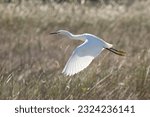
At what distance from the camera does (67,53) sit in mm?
6359

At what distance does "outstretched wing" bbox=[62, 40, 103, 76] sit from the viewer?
124 inches

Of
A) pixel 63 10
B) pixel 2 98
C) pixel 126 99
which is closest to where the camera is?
pixel 2 98

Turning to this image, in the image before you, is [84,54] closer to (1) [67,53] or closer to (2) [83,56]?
(2) [83,56]

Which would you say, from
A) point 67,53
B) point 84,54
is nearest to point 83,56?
point 84,54

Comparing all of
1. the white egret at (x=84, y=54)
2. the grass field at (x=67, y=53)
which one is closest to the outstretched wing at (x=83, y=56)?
the white egret at (x=84, y=54)

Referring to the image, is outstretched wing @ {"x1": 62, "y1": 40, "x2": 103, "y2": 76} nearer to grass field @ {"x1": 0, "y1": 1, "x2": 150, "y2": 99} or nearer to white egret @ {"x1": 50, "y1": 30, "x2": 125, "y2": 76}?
white egret @ {"x1": 50, "y1": 30, "x2": 125, "y2": 76}

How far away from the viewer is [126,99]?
4.22 m

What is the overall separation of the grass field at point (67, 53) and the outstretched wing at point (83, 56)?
62cm

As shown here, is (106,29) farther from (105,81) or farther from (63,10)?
(105,81)

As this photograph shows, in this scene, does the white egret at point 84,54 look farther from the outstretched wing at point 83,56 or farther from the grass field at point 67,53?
the grass field at point 67,53

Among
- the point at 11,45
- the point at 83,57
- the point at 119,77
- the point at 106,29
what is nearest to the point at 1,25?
the point at 11,45

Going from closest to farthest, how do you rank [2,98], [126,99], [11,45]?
[2,98]
[126,99]
[11,45]

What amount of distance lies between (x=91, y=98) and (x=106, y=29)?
4397 mm

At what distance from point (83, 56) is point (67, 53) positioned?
315 centimetres
